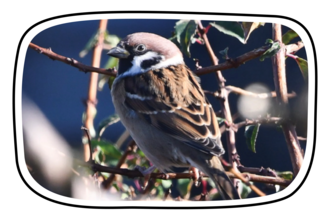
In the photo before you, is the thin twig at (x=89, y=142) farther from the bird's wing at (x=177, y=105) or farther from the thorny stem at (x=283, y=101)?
the thorny stem at (x=283, y=101)

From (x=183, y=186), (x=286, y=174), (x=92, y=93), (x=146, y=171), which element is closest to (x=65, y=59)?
(x=92, y=93)

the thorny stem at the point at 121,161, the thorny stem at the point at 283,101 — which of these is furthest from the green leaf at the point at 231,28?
the thorny stem at the point at 121,161

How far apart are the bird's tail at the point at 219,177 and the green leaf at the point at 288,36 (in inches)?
18.2

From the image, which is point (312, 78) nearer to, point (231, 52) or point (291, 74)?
point (291, 74)

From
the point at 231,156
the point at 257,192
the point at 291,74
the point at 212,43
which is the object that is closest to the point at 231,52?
the point at 212,43

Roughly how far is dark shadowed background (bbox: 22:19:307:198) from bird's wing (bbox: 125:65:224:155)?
0.17 feet

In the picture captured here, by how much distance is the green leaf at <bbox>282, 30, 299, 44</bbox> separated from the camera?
2148mm

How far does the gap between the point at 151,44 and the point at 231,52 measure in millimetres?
273

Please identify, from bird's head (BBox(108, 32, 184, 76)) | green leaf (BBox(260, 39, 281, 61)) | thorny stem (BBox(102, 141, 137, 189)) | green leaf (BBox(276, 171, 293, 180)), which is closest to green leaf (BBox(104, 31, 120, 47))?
bird's head (BBox(108, 32, 184, 76))

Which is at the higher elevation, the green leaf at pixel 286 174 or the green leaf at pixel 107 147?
the green leaf at pixel 107 147

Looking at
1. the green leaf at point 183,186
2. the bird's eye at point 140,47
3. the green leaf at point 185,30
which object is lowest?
→ the green leaf at point 183,186

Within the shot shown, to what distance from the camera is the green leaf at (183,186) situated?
2.21 metres

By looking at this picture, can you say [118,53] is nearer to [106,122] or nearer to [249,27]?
[106,122]

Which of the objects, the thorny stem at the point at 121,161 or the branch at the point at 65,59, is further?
the thorny stem at the point at 121,161
